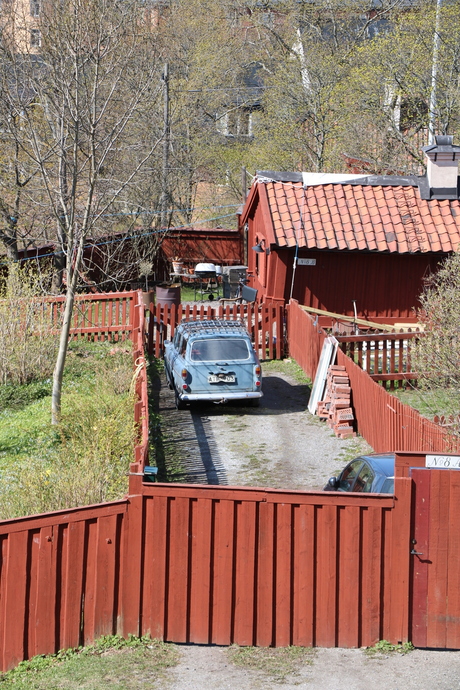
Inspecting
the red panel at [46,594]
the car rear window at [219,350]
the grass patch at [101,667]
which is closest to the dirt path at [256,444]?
the car rear window at [219,350]

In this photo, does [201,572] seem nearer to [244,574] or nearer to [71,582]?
[244,574]

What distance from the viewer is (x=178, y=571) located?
7.31m

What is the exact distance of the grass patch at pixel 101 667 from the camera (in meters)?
6.59

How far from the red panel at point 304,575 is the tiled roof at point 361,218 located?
15436 millimetres

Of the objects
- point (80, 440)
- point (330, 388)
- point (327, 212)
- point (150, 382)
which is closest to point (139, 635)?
point (80, 440)

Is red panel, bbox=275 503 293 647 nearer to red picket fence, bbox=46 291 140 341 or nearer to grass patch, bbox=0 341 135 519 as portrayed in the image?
grass patch, bbox=0 341 135 519

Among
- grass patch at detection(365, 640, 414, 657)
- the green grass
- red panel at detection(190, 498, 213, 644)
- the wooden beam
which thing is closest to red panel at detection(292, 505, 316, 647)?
grass patch at detection(365, 640, 414, 657)

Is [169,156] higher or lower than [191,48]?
lower

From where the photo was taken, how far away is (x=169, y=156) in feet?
142

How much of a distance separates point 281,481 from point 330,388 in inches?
147

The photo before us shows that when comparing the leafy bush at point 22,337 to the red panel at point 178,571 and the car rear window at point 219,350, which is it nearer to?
the car rear window at point 219,350

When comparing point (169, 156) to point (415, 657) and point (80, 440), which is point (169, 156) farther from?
point (415, 657)

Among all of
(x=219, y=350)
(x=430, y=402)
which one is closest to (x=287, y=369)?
(x=219, y=350)

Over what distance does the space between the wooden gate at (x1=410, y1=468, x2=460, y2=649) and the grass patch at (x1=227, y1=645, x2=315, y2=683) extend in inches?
39.3
